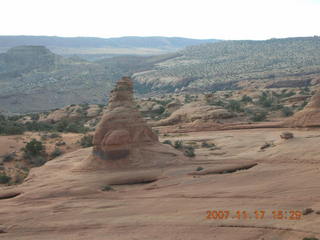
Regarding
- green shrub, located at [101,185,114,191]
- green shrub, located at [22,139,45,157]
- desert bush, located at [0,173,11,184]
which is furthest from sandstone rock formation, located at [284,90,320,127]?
desert bush, located at [0,173,11,184]

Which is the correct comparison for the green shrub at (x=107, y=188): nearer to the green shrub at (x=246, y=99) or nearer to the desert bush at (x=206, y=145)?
the desert bush at (x=206, y=145)

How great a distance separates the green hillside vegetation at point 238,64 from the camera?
279ft

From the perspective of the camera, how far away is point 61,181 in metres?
16.8

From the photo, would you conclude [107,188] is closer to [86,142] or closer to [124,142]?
[124,142]

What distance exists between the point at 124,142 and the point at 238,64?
310 ft

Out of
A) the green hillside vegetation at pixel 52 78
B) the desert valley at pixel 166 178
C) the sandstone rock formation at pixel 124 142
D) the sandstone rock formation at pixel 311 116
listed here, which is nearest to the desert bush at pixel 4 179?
the desert valley at pixel 166 178

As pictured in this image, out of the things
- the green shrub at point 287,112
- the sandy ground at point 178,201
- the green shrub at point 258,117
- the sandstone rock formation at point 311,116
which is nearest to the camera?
the sandy ground at point 178,201

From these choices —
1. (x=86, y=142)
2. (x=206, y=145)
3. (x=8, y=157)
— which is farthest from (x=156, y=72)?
(x=206, y=145)

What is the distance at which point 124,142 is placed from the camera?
18.9m

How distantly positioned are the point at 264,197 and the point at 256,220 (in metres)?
2.08

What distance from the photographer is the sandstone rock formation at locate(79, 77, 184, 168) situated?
18.5 m

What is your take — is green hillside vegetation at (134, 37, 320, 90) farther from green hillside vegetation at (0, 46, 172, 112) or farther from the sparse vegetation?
the sparse vegetation
